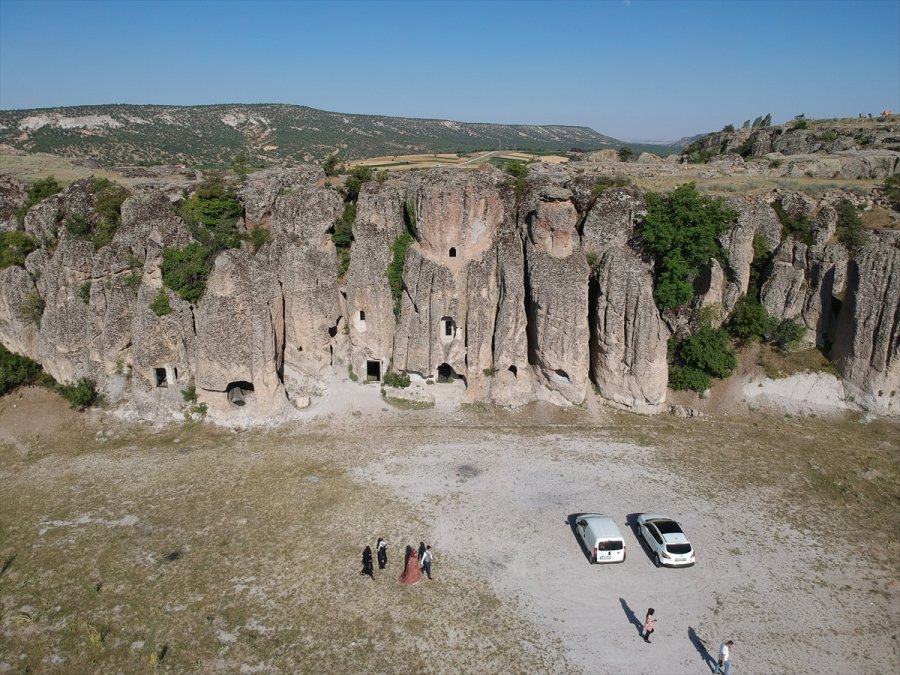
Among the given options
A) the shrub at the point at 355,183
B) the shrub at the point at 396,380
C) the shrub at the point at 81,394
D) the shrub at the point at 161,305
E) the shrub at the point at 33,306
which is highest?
the shrub at the point at 355,183

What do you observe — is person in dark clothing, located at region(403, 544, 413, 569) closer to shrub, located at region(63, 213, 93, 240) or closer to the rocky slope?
the rocky slope

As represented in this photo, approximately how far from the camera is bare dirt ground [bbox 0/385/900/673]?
47.7ft

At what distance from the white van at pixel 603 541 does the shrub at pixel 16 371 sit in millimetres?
29039

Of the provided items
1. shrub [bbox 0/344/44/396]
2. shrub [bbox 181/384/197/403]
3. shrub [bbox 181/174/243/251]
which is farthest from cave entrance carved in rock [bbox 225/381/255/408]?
shrub [bbox 0/344/44/396]

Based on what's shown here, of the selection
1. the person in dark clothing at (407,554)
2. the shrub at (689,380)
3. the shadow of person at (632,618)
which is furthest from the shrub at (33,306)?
the shrub at (689,380)

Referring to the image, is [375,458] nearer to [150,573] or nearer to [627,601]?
[150,573]

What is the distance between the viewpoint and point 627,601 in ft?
52.5

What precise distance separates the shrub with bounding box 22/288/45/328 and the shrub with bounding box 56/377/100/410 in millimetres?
4424

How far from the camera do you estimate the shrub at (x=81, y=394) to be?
26.4 meters

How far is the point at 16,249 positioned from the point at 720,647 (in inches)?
1439

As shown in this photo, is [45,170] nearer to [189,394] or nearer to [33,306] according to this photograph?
[33,306]

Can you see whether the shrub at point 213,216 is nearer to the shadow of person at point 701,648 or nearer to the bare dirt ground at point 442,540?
the bare dirt ground at point 442,540

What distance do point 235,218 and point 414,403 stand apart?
1430 centimetres

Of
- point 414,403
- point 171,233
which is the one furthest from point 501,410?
point 171,233
